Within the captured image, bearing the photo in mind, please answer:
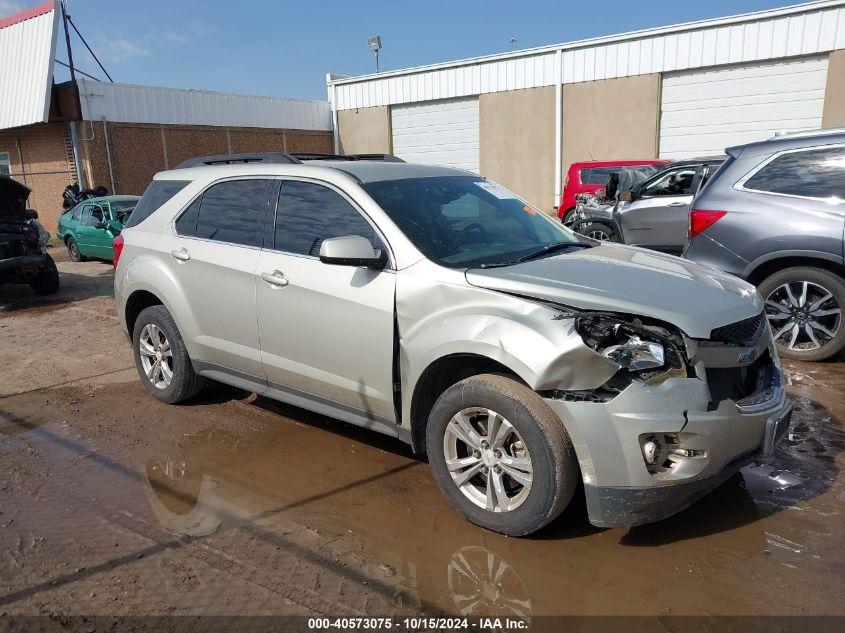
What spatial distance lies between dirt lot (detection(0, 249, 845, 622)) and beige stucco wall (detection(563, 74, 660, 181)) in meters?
16.0

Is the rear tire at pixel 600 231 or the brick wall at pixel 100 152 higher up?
the brick wall at pixel 100 152

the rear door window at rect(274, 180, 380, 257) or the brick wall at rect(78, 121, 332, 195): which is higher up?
the brick wall at rect(78, 121, 332, 195)

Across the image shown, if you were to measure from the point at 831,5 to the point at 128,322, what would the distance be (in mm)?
18006

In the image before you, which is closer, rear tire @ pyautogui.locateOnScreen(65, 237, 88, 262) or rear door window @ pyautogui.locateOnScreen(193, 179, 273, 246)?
rear door window @ pyautogui.locateOnScreen(193, 179, 273, 246)

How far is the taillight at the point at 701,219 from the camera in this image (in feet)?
20.0

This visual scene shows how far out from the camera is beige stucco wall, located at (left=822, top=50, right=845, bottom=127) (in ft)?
54.2

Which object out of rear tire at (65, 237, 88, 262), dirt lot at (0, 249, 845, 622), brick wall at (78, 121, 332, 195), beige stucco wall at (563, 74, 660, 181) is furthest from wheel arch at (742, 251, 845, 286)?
brick wall at (78, 121, 332, 195)

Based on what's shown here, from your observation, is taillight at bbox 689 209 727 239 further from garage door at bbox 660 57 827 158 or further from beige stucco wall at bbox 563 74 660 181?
beige stucco wall at bbox 563 74 660 181

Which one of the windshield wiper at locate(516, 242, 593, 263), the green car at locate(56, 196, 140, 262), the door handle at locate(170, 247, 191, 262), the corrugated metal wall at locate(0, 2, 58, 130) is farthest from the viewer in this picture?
the corrugated metal wall at locate(0, 2, 58, 130)

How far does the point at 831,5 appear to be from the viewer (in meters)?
16.3

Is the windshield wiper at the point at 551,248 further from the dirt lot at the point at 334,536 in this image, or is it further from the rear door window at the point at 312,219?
the dirt lot at the point at 334,536

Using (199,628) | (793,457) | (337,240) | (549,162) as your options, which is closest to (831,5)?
(549,162)

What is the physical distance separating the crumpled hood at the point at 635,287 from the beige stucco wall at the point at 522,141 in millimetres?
18256

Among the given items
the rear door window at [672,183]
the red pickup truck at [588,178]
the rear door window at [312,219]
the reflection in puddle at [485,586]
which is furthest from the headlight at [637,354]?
the red pickup truck at [588,178]
